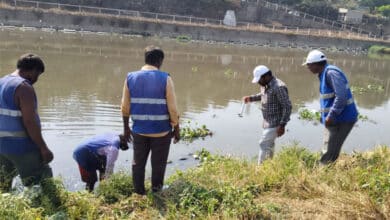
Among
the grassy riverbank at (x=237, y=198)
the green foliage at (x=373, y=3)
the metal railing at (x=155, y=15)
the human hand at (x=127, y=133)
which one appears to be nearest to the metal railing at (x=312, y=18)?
the metal railing at (x=155, y=15)

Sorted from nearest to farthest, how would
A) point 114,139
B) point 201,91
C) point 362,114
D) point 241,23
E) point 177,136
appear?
point 177,136
point 114,139
point 362,114
point 201,91
point 241,23

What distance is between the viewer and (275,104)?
569 centimetres

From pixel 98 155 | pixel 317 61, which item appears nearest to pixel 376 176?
pixel 317 61

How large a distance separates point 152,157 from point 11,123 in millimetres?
1457

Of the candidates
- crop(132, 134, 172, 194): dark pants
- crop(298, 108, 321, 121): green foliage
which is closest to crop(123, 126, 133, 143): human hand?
crop(132, 134, 172, 194): dark pants

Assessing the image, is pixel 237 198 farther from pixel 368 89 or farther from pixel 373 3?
pixel 373 3

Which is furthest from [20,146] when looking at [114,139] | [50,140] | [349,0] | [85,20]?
[349,0]

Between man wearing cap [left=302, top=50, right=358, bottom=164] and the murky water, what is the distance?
231 centimetres

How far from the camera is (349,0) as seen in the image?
75.4 m

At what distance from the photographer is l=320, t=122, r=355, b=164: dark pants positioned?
5.36m

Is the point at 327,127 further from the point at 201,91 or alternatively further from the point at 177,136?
the point at 201,91

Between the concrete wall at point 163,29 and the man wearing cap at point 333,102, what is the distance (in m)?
31.8

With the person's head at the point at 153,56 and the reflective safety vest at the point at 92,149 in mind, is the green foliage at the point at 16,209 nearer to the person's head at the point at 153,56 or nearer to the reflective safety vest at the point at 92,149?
the reflective safety vest at the point at 92,149

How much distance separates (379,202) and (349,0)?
3098 inches
